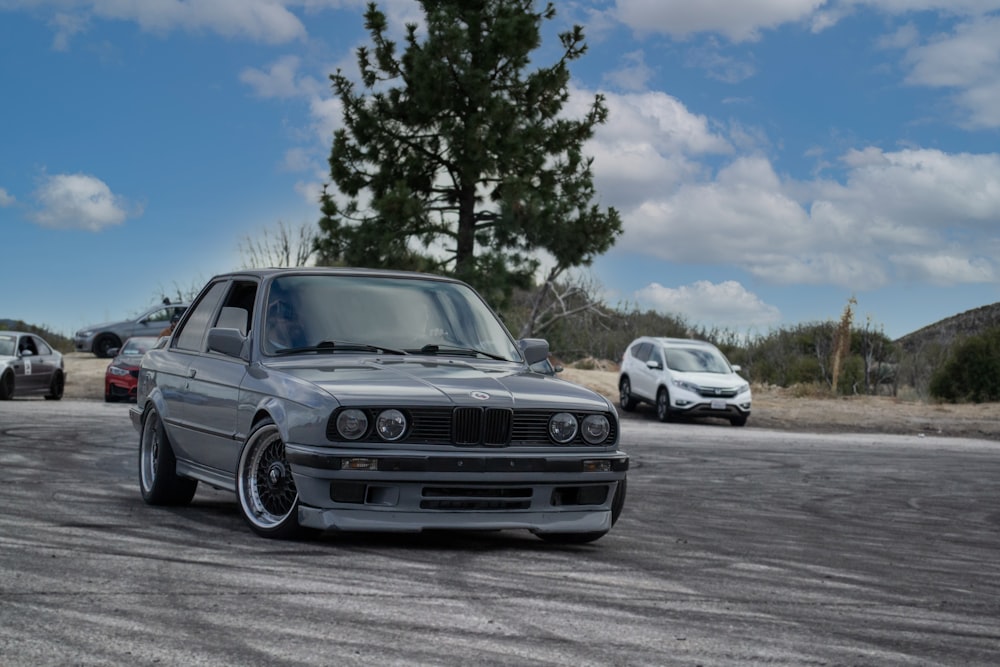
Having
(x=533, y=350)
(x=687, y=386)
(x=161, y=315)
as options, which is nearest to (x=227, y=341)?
(x=533, y=350)

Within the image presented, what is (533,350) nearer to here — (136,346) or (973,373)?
(136,346)

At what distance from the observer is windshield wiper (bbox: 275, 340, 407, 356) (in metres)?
8.41

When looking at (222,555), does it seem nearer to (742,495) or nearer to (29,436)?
(742,495)

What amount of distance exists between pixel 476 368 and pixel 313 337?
3.45ft

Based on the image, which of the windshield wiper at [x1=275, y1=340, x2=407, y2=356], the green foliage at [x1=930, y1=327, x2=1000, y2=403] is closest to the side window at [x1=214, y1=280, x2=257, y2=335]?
the windshield wiper at [x1=275, y1=340, x2=407, y2=356]

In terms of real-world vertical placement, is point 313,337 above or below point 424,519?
above

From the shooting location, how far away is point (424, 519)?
7.43 metres

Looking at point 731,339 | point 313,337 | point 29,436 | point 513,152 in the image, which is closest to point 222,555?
point 313,337

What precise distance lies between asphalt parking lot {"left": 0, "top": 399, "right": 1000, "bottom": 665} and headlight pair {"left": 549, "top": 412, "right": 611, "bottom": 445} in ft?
2.18

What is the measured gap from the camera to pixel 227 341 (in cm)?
845

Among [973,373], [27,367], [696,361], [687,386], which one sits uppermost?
[973,373]

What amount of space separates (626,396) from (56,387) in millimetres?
13447

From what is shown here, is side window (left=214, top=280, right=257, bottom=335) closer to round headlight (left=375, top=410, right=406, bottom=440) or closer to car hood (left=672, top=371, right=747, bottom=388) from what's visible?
round headlight (left=375, top=410, right=406, bottom=440)

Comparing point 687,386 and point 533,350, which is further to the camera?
point 687,386
